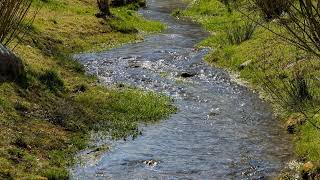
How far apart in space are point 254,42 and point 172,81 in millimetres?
7484

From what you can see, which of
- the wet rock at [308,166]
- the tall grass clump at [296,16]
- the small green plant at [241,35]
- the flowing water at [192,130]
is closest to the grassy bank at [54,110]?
the flowing water at [192,130]

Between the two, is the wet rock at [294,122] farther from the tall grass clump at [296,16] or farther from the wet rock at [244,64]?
the wet rock at [244,64]

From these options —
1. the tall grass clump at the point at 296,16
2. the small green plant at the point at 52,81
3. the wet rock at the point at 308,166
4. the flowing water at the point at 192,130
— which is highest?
the tall grass clump at the point at 296,16

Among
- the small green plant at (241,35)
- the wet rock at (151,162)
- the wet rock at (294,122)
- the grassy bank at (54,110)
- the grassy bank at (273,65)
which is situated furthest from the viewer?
the small green plant at (241,35)

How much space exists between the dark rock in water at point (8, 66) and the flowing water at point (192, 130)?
5180 mm

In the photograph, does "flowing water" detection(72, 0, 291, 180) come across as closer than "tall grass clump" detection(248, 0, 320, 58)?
No

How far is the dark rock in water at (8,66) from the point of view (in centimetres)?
1839

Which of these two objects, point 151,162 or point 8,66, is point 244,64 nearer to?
point 8,66

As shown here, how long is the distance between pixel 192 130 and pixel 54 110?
4.71m

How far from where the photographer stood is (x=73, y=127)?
1680 cm

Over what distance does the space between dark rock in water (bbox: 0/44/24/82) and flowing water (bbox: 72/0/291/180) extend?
17.0ft

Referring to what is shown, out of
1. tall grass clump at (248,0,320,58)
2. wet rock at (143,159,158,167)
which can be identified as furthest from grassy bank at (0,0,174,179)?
tall grass clump at (248,0,320,58)

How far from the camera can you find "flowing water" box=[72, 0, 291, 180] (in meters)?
14.2

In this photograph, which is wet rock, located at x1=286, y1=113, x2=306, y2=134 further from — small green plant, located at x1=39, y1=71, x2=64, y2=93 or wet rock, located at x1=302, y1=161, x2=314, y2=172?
small green plant, located at x1=39, y1=71, x2=64, y2=93
